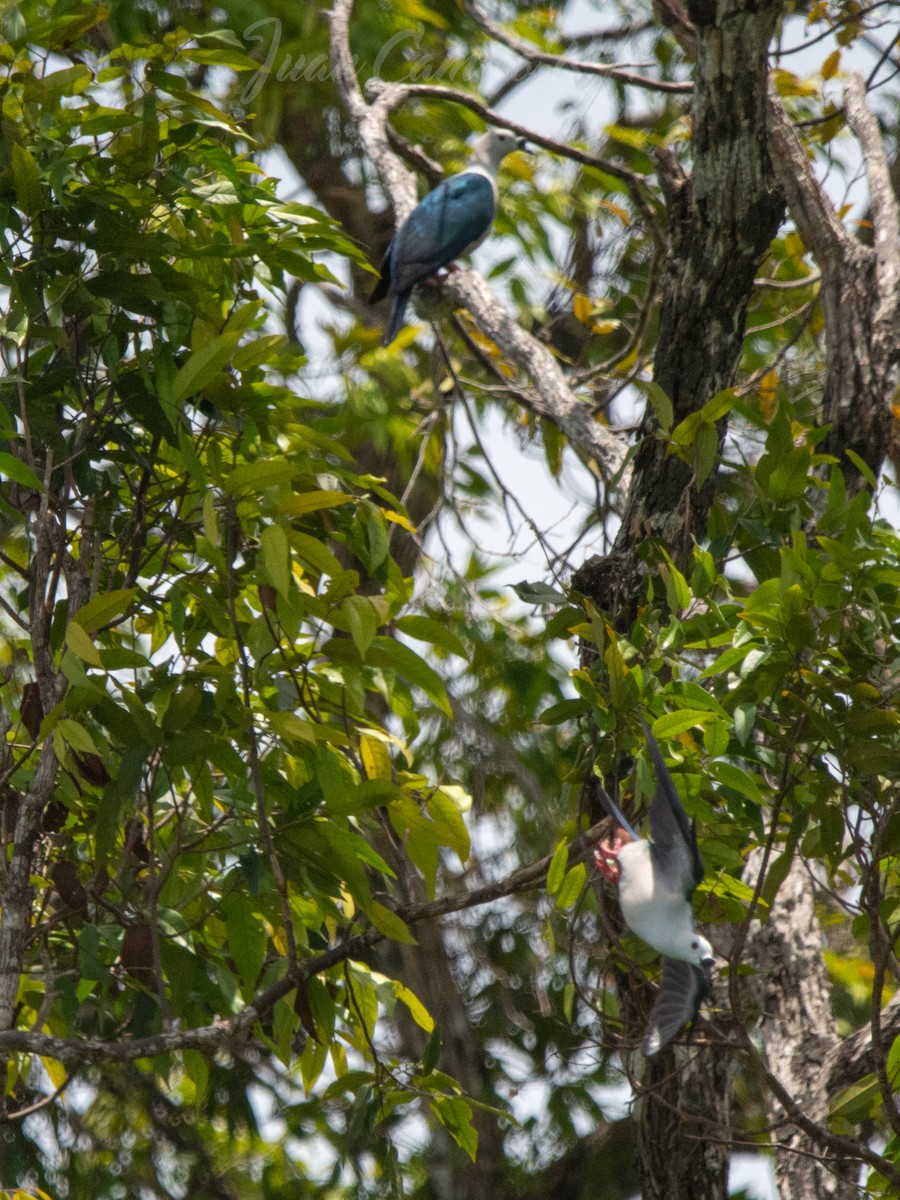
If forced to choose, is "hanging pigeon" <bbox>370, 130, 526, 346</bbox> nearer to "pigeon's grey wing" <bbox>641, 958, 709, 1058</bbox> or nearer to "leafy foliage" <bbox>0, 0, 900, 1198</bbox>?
"leafy foliage" <bbox>0, 0, 900, 1198</bbox>

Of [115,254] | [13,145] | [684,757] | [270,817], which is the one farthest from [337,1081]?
[13,145]

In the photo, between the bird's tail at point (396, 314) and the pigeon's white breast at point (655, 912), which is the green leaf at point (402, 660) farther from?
the bird's tail at point (396, 314)

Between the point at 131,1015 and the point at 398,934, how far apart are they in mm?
518

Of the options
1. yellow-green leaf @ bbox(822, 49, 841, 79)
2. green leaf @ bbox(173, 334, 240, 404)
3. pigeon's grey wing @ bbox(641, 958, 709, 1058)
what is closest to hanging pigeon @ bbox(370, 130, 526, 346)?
yellow-green leaf @ bbox(822, 49, 841, 79)

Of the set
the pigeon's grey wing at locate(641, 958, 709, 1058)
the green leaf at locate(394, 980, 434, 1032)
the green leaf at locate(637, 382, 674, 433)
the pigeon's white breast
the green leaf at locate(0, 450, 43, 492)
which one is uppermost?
the green leaf at locate(637, 382, 674, 433)

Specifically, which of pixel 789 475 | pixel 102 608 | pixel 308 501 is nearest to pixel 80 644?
pixel 102 608

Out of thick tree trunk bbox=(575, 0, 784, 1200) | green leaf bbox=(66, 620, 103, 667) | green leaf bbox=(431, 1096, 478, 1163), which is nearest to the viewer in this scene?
green leaf bbox=(66, 620, 103, 667)

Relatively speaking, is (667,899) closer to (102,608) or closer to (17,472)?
(102,608)

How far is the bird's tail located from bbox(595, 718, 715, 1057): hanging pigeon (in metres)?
2.66

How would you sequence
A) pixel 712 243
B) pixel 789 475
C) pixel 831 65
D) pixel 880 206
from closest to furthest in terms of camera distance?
pixel 789 475 < pixel 712 243 < pixel 880 206 < pixel 831 65

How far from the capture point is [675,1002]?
6.32 feet

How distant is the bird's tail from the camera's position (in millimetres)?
4301

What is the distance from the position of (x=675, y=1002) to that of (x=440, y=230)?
107 inches

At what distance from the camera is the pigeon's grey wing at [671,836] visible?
1.86 metres
